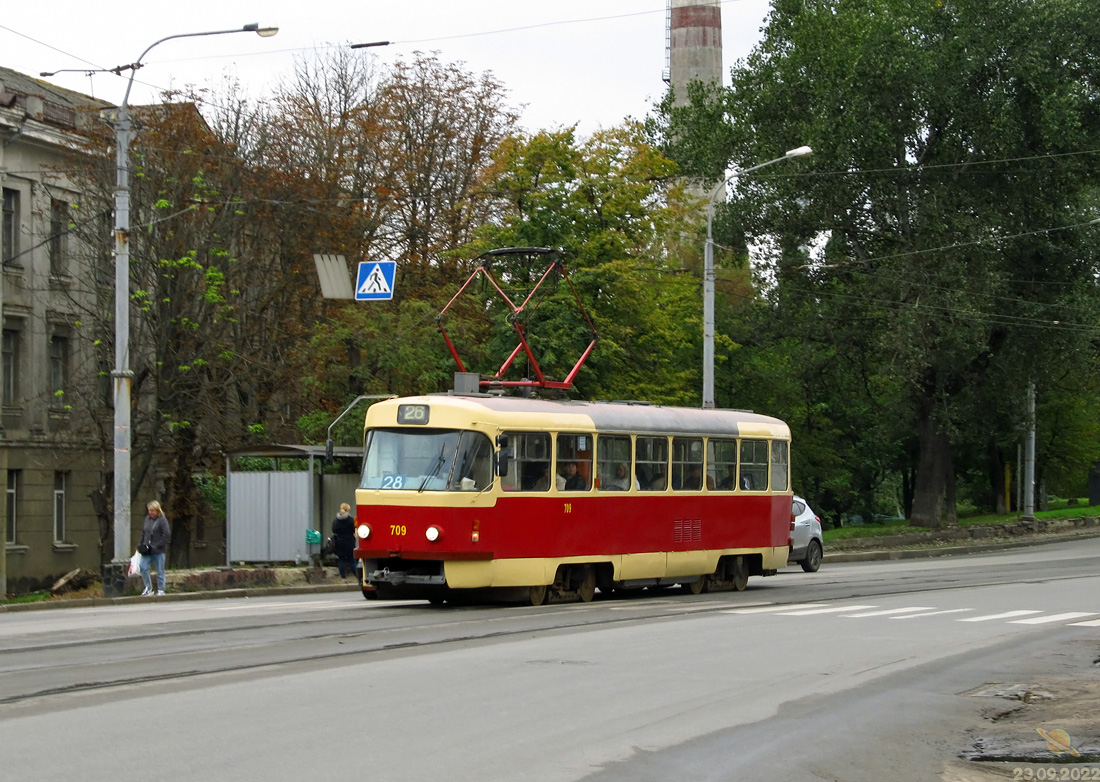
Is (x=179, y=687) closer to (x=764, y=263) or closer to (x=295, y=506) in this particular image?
(x=295, y=506)

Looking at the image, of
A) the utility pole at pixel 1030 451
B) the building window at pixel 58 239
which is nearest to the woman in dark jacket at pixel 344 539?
the building window at pixel 58 239

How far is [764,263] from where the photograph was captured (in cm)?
4666

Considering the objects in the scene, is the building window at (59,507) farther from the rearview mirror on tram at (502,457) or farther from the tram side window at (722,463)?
the rearview mirror on tram at (502,457)

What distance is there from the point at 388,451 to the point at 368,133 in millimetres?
27106

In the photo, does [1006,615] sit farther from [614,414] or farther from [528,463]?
[528,463]

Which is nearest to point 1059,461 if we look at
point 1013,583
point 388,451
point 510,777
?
point 1013,583

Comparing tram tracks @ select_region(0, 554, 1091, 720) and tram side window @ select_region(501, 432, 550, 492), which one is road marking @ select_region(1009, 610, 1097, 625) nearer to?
tram tracks @ select_region(0, 554, 1091, 720)

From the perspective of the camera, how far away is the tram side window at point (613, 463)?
20.8 meters

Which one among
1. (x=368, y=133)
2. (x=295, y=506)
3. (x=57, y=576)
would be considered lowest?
(x=57, y=576)

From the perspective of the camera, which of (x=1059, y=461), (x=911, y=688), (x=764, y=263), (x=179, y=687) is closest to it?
(x=179, y=687)

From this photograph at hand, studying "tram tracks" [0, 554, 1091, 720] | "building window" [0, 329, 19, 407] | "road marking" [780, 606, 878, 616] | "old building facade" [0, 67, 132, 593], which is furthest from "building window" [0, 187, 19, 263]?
"road marking" [780, 606, 878, 616]

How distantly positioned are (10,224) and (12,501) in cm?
771

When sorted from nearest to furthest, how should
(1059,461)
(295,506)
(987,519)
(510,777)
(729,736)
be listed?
(510,777) < (729,736) < (295,506) < (987,519) < (1059,461)

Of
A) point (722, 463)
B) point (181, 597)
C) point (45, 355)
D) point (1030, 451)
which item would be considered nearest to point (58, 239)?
point (45, 355)
